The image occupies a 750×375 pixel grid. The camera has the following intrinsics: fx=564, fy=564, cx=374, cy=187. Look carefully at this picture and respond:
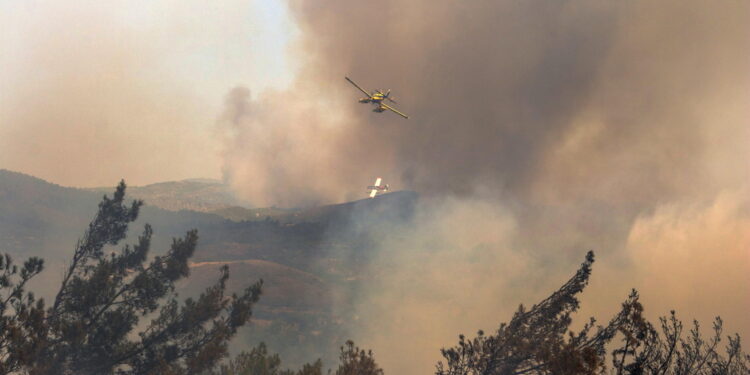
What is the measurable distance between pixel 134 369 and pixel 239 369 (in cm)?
1257

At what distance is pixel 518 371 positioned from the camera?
28531 millimetres

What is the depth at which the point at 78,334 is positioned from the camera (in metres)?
41.6

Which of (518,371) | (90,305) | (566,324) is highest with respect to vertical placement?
(566,324)

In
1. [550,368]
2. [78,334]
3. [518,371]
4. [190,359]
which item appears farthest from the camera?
[190,359]

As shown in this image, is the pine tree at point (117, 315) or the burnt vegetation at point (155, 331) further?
the pine tree at point (117, 315)

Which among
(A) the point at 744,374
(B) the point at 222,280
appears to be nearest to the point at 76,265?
(B) the point at 222,280

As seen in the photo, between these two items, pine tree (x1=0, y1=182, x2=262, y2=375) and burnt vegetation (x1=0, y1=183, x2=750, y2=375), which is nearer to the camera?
burnt vegetation (x1=0, y1=183, x2=750, y2=375)

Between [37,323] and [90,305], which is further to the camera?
[90,305]

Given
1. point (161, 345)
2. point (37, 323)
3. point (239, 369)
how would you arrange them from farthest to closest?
1. point (239, 369)
2. point (161, 345)
3. point (37, 323)

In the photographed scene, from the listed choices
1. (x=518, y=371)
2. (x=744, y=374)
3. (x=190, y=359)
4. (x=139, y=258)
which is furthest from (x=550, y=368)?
(x=139, y=258)

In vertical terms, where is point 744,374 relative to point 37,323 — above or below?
above

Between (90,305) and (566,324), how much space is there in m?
35.2

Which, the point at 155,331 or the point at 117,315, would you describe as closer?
the point at 117,315

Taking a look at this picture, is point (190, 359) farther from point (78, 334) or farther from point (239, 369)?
point (239, 369)
